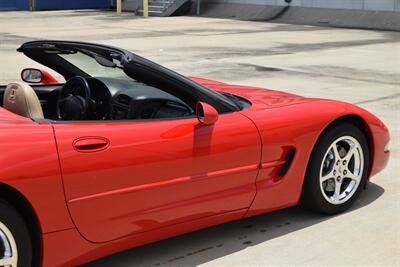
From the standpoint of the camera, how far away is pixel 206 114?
10.6 ft

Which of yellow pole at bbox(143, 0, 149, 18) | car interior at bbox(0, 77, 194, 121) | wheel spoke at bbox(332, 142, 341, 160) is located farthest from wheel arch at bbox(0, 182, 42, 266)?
yellow pole at bbox(143, 0, 149, 18)

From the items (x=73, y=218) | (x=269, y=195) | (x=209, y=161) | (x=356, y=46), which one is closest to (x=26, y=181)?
(x=73, y=218)

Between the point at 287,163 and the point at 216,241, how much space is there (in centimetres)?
66

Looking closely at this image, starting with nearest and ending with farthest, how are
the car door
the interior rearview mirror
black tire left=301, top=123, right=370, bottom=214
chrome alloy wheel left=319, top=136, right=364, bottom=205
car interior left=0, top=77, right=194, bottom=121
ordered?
the car door
car interior left=0, top=77, right=194, bottom=121
black tire left=301, top=123, right=370, bottom=214
chrome alloy wheel left=319, top=136, right=364, bottom=205
the interior rearview mirror

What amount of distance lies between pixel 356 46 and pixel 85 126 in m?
13.8

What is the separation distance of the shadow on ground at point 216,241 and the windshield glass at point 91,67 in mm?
1067

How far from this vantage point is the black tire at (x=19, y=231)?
103 inches

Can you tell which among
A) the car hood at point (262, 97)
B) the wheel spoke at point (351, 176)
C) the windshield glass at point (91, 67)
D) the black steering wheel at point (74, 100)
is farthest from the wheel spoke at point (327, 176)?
the black steering wheel at point (74, 100)

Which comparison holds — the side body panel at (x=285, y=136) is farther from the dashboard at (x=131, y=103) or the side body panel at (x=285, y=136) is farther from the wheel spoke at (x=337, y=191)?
the dashboard at (x=131, y=103)

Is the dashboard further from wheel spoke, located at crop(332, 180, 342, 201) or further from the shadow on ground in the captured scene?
wheel spoke, located at crop(332, 180, 342, 201)

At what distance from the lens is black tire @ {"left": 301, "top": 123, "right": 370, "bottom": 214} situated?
3799mm

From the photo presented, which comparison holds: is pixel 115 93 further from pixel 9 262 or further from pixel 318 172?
pixel 318 172

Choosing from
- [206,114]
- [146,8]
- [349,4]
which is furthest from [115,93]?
[146,8]

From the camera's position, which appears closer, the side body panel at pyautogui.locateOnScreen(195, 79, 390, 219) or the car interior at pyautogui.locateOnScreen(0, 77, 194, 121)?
the car interior at pyautogui.locateOnScreen(0, 77, 194, 121)
